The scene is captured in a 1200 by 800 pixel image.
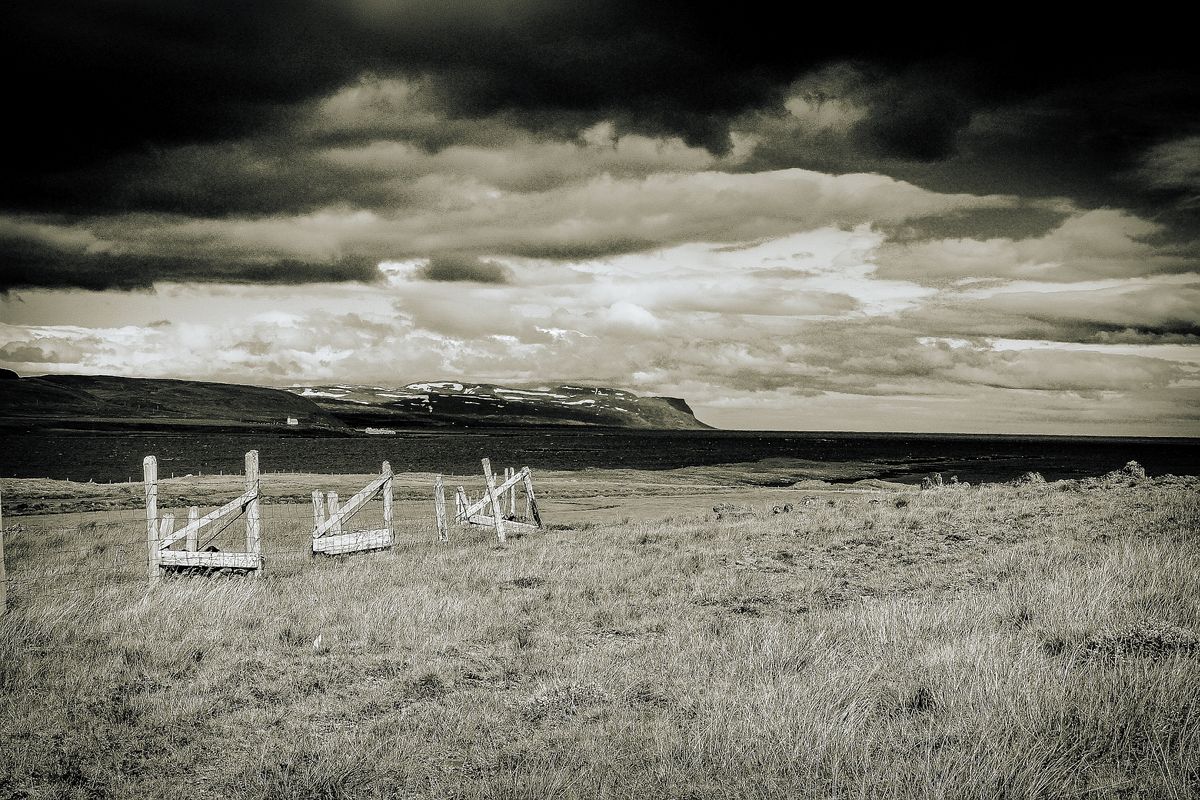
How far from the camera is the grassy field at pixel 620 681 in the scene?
17.4ft

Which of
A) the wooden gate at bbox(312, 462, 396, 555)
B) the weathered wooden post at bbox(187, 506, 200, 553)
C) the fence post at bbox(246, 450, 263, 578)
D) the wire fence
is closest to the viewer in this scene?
the wire fence

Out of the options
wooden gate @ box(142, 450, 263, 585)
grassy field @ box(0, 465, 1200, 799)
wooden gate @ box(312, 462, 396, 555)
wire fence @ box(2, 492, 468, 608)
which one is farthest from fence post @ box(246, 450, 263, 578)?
wooden gate @ box(312, 462, 396, 555)

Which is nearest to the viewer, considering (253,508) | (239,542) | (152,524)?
(152,524)

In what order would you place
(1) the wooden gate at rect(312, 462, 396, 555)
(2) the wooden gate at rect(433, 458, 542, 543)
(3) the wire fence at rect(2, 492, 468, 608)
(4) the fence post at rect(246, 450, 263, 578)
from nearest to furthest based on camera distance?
(3) the wire fence at rect(2, 492, 468, 608), (4) the fence post at rect(246, 450, 263, 578), (1) the wooden gate at rect(312, 462, 396, 555), (2) the wooden gate at rect(433, 458, 542, 543)

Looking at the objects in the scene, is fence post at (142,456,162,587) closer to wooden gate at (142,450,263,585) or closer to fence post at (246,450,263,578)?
wooden gate at (142,450,263,585)

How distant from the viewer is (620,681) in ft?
24.1

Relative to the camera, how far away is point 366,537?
15.9 m

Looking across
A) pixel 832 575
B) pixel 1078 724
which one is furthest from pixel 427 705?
pixel 832 575

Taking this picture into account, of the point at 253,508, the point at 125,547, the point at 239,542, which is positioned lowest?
the point at 239,542

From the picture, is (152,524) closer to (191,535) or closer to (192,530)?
(192,530)

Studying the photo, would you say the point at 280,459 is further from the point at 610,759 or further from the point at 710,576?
the point at 610,759

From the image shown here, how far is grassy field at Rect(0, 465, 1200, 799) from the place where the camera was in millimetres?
5293

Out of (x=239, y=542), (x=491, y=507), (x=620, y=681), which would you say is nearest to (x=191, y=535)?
(x=239, y=542)

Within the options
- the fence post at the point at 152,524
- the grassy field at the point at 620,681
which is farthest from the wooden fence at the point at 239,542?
the grassy field at the point at 620,681
